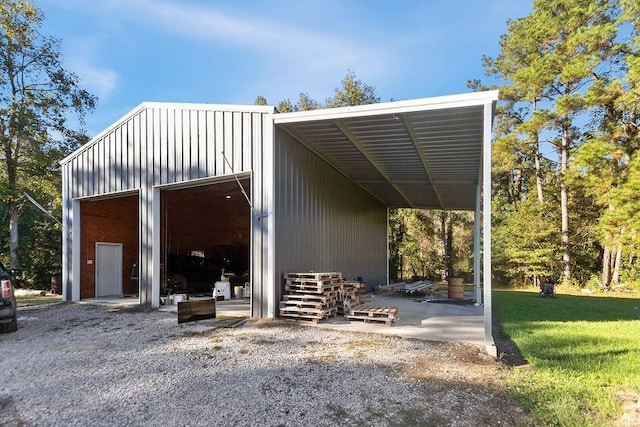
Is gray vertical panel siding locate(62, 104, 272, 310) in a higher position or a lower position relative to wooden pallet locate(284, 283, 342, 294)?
higher

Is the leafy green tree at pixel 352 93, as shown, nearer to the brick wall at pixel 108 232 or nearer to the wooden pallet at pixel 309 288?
the brick wall at pixel 108 232

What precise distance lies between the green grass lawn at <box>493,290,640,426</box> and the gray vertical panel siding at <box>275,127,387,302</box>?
480 cm

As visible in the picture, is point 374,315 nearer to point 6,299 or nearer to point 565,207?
point 6,299

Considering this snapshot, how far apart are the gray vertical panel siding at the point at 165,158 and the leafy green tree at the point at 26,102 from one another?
7103 mm

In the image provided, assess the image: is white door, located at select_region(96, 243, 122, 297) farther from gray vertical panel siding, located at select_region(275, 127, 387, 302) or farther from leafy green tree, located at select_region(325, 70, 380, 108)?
leafy green tree, located at select_region(325, 70, 380, 108)

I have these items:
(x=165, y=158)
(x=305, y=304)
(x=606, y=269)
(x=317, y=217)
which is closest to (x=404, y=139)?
(x=317, y=217)

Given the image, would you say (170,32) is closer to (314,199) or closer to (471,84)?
(314,199)

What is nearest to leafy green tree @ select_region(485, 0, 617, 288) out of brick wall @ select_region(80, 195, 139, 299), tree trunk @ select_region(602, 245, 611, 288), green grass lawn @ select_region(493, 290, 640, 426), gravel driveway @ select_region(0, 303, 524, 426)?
tree trunk @ select_region(602, 245, 611, 288)

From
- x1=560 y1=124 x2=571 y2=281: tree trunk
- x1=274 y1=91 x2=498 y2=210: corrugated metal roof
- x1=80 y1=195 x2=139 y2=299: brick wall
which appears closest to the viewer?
x1=274 y1=91 x2=498 y2=210: corrugated metal roof

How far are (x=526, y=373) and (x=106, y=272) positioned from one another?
1258 centimetres

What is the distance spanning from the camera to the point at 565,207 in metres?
20.7

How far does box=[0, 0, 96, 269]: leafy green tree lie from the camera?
16312mm

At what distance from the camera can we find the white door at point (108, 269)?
1244 centimetres

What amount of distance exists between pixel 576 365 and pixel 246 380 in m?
4.06
